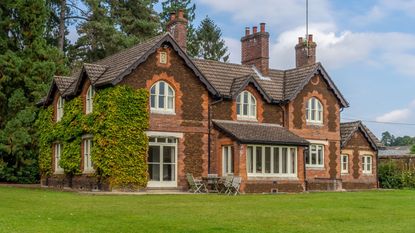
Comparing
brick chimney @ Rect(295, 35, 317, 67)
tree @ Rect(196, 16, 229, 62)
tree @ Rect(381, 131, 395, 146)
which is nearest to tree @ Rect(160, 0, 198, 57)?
tree @ Rect(196, 16, 229, 62)

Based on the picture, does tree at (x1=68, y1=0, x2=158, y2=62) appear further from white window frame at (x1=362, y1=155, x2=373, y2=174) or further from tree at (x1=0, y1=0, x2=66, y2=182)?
white window frame at (x1=362, y1=155, x2=373, y2=174)

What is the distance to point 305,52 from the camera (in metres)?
42.7

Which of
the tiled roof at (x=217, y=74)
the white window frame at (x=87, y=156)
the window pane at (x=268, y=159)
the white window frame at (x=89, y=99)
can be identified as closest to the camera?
the tiled roof at (x=217, y=74)

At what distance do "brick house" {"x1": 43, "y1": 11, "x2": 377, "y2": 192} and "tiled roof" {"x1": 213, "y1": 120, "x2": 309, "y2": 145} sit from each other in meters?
0.06

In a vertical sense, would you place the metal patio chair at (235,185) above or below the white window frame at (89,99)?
below

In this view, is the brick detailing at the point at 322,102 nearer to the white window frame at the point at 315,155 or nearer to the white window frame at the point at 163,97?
the white window frame at the point at 315,155

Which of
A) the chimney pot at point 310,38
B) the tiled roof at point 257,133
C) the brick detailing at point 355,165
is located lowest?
the brick detailing at point 355,165

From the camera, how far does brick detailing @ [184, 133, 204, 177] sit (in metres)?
32.5

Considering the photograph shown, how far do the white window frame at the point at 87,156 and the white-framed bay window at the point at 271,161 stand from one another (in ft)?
27.7

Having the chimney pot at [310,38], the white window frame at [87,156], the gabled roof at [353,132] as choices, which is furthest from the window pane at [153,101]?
the chimney pot at [310,38]

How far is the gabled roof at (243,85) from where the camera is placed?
3453cm

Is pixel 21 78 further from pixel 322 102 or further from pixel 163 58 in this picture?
pixel 322 102

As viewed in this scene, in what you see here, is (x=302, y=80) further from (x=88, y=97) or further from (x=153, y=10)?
(x=153, y=10)

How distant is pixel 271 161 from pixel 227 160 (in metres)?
2.44
